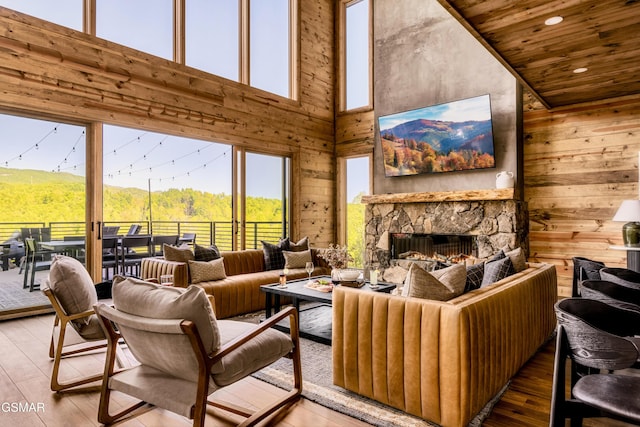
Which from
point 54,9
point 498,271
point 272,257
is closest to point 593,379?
point 498,271

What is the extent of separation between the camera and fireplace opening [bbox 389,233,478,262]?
5.72 metres

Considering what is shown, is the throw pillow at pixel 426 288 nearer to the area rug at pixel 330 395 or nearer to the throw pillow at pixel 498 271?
the area rug at pixel 330 395

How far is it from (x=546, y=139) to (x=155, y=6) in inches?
222

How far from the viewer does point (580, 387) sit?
1398mm

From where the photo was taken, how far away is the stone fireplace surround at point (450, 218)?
5.19 m

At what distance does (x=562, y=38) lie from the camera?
10.3 feet

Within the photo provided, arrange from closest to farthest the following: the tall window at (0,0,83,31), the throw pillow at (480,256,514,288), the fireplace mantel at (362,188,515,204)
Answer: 1. the throw pillow at (480,256,514,288)
2. the tall window at (0,0,83,31)
3. the fireplace mantel at (362,188,515,204)

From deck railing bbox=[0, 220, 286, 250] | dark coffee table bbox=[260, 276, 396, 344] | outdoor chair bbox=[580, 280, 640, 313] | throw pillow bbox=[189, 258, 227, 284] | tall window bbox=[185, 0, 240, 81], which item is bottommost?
dark coffee table bbox=[260, 276, 396, 344]

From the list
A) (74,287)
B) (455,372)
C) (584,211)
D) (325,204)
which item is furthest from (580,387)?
(325,204)

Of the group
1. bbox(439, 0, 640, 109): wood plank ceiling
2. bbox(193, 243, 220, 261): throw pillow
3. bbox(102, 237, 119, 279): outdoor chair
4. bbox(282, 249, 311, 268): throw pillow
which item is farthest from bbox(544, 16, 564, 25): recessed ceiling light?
bbox(102, 237, 119, 279): outdoor chair

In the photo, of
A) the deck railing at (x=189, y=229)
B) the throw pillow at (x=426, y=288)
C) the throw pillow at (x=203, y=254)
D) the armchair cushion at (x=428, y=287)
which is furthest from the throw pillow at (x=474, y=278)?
the deck railing at (x=189, y=229)

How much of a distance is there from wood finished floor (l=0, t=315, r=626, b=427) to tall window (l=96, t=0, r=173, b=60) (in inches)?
152

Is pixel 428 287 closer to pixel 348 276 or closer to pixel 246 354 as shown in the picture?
pixel 246 354

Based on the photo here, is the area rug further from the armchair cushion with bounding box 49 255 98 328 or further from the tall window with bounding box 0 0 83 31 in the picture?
the tall window with bounding box 0 0 83 31
